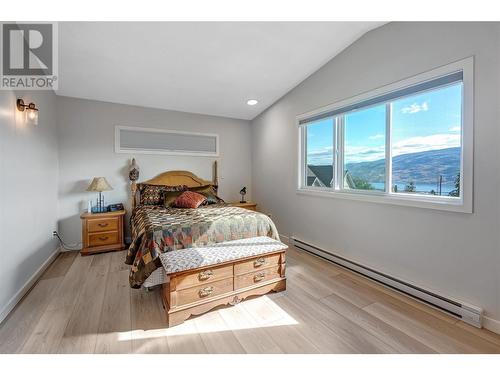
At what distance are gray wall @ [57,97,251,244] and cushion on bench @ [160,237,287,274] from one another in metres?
2.22

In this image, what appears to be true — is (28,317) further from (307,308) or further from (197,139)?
(197,139)

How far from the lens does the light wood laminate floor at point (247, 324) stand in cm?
148

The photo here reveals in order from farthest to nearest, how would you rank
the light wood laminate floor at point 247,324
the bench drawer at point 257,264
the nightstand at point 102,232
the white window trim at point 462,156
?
the nightstand at point 102,232 < the bench drawer at point 257,264 < the white window trim at point 462,156 < the light wood laminate floor at point 247,324

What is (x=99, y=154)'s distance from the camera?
11.4 ft

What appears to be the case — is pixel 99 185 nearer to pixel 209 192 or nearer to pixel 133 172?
pixel 133 172

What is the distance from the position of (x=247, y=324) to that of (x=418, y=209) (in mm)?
1810

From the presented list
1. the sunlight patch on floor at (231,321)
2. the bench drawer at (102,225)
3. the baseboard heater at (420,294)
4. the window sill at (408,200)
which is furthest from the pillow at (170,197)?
the baseboard heater at (420,294)

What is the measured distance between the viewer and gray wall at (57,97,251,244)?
10.8 ft

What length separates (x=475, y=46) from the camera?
5.57 ft

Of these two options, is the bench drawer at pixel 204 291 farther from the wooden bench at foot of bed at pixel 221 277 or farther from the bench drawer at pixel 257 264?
the bench drawer at pixel 257 264

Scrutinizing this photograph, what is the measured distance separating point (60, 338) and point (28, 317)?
0.51 m

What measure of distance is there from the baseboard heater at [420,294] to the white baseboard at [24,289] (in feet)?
10.4

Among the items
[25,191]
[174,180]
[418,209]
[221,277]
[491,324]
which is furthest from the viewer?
[174,180]

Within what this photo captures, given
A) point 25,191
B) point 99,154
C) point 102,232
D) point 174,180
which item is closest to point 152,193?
point 174,180
